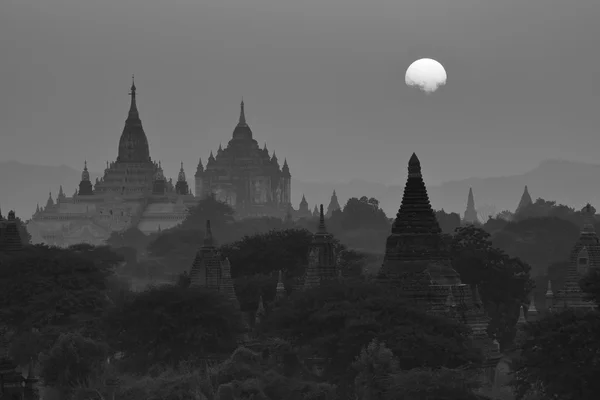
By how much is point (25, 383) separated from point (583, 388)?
37.3 feet

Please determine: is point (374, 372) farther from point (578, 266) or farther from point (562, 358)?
point (578, 266)

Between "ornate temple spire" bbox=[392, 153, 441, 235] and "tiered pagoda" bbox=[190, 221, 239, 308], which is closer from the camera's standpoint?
"ornate temple spire" bbox=[392, 153, 441, 235]

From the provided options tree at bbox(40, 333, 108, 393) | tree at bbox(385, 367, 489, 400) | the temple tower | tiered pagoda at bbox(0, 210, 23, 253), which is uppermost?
tiered pagoda at bbox(0, 210, 23, 253)

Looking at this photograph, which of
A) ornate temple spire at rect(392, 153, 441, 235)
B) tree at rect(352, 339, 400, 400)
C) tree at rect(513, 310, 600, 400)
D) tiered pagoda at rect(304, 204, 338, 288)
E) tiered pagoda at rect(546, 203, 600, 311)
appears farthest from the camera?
tiered pagoda at rect(546, 203, 600, 311)

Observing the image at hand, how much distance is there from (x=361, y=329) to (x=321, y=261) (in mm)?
14856

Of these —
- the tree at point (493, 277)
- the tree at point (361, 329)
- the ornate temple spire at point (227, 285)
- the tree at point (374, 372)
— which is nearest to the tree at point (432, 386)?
the tree at point (374, 372)

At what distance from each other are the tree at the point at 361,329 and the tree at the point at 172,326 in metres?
3.26

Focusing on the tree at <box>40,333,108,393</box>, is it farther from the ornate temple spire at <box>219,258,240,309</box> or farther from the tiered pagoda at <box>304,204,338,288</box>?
the ornate temple spire at <box>219,258,240,309</box>

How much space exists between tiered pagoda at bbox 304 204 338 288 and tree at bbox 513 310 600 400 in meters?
18.9

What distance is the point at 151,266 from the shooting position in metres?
168

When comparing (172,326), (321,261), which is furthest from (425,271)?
(321,261)

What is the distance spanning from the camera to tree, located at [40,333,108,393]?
194ft

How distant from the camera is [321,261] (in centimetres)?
7294

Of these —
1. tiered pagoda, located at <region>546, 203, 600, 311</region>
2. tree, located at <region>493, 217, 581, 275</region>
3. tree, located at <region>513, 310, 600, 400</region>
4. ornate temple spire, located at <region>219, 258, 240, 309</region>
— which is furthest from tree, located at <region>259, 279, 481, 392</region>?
tree, located at <region>493, 217, 581, 275</region>
